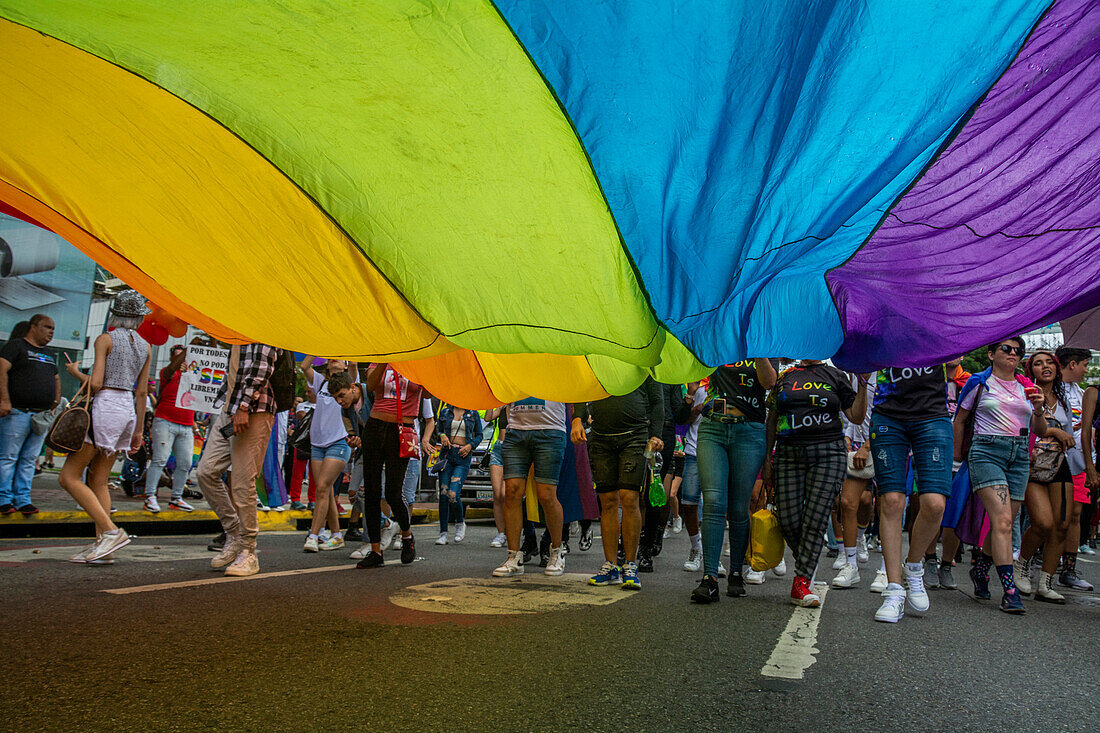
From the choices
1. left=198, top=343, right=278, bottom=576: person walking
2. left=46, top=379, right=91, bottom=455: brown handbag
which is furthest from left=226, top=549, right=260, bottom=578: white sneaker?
left=46, top=379, right=91, bottom=455: brown handbag

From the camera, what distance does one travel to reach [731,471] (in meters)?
6.43

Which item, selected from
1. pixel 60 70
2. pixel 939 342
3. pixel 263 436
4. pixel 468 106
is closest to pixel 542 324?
pixel 468 106

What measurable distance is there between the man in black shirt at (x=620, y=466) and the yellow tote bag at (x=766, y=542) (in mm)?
926

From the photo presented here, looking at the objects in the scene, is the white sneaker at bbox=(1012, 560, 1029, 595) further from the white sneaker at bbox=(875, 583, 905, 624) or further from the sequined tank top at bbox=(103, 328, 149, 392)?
the sequined tank top at bbox=(103, 328, 149, 392)

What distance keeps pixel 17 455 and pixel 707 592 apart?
24.4 ft

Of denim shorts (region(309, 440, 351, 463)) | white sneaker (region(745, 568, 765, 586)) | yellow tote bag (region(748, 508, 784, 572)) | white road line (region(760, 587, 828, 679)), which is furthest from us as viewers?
denim shorts (region(309, 440, 351, 463))

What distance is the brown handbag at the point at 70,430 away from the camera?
245 inches

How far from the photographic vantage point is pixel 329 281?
12.2ft

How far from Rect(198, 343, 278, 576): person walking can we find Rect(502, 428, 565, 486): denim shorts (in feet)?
6.88

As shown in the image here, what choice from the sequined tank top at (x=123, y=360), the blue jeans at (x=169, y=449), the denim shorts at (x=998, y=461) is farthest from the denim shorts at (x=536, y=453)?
the blue jeans at (x=169, y=449)

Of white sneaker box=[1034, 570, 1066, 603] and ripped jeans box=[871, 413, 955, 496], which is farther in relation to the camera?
white sneaker box=[1034, 570, 1066, 603]

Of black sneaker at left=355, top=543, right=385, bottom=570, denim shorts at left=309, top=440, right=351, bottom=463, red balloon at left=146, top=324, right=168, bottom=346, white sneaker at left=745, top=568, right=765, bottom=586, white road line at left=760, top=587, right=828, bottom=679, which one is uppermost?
red balloon at left=146, top=324, right=168, bottom=346

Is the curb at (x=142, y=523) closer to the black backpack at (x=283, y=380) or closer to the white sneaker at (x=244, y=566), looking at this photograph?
the white sneaker at (x=244, y=566)

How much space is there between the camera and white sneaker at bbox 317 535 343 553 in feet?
27.3
